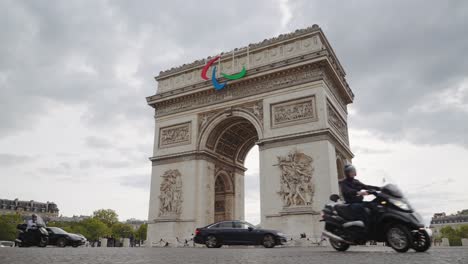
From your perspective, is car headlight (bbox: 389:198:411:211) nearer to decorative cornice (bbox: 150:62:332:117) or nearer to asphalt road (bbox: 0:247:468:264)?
asphalt road (bbox: 0:247:468:264)

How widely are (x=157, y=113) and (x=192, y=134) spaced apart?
3.72 m

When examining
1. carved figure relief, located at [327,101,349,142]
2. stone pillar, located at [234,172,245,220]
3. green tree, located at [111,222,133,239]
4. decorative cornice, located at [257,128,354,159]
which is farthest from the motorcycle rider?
green tree, located at [111,222,133,239]

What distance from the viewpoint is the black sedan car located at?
43.4 feet

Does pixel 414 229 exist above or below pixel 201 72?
below

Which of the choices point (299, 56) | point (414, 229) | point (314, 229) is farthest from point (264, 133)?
point (414, 229)

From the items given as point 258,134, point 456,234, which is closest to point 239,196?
point 258,134

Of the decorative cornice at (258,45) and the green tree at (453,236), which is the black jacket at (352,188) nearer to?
the decorative cornice at (258,45)

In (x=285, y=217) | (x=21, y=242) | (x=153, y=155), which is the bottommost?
(x=21, y=242)

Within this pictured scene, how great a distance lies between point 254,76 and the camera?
21766 millimetres

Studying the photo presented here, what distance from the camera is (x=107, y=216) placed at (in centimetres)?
7294

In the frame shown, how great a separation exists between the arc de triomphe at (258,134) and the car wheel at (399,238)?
11447 mm

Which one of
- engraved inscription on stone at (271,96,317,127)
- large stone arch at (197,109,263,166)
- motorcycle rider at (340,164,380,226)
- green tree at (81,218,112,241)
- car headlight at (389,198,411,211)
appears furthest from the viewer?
green tree at (81,218,112,241)

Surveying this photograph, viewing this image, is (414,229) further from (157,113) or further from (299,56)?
(157,113)

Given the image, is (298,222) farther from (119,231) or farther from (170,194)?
(119,231)
